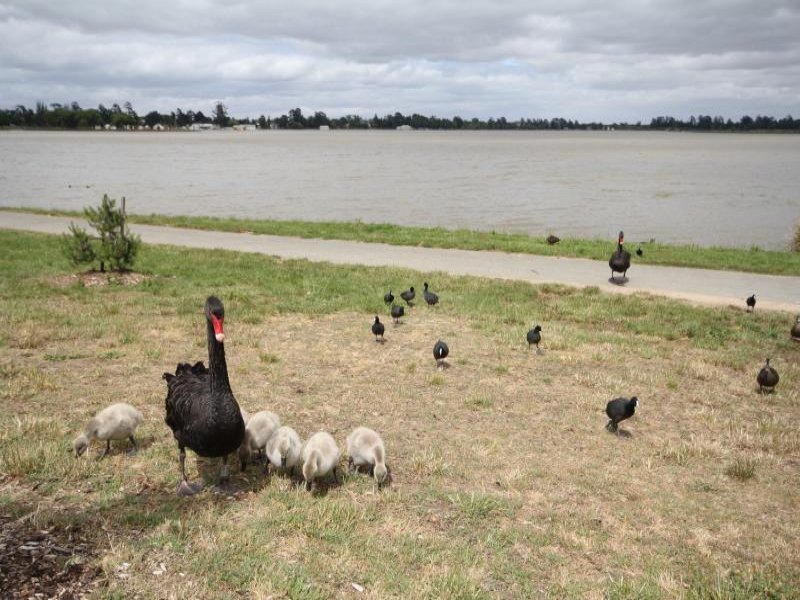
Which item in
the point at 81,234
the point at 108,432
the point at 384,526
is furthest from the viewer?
the point at 81,234

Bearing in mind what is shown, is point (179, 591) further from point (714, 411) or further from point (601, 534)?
point (714, 411)

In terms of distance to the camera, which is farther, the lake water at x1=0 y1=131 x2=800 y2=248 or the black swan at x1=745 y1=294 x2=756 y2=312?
the lake water at x1=0 y1=131 x2=800 y2=248

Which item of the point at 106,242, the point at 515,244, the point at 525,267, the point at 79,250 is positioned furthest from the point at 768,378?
the point at 79,250

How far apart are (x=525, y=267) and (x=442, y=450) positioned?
10.4 metres

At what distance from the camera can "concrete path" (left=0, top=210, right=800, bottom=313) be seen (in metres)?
13.7

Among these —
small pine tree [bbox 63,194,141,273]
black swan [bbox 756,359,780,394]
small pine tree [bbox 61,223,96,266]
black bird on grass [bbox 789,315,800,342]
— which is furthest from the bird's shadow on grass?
small pine tree [bbox 61,223,96,266]

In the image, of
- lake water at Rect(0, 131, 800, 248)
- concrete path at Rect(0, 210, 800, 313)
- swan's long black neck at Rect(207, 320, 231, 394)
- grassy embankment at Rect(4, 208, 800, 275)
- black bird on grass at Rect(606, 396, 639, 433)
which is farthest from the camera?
lake water at Rect(0, 131, 800, 248)

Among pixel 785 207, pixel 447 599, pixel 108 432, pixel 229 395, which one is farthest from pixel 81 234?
pixel 785 207

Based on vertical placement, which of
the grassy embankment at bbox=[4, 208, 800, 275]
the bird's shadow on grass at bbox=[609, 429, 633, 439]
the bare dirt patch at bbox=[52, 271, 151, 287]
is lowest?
the bird's shadow on grass at bbox=[609, 429, 633, 439]

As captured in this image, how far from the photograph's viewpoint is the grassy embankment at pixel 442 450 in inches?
180

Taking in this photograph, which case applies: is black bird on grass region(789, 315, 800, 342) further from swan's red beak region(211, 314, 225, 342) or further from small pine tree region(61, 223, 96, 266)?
small pine tree region(61, 223, 96, 266)

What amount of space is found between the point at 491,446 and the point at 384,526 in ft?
6.21

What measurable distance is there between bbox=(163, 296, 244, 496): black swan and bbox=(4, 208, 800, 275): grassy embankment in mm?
14206

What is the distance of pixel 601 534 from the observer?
5.10 m
